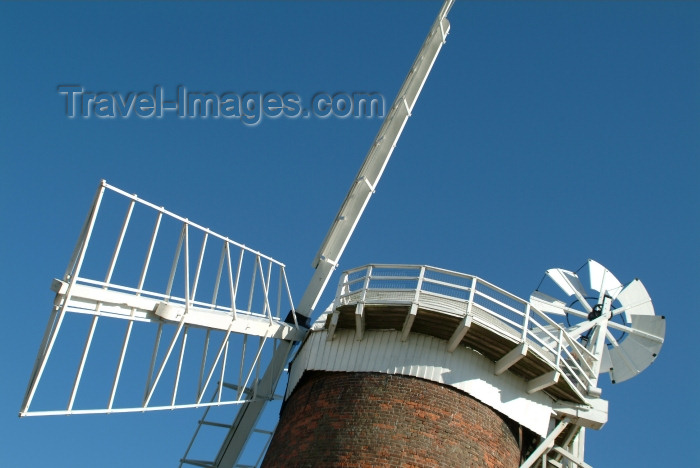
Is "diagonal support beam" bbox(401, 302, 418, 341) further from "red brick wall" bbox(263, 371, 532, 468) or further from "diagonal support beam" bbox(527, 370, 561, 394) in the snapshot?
"diagonal support beam" bbox(527, 370, 561, 394)

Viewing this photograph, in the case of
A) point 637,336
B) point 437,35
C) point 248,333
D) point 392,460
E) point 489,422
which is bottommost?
point 392,460

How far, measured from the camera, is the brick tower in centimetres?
1711

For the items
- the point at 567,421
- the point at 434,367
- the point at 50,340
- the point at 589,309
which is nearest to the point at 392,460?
the point at 434,367

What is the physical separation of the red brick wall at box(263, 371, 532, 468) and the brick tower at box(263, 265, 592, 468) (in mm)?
24

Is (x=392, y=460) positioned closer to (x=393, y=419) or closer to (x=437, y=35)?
(x=393, y=419)

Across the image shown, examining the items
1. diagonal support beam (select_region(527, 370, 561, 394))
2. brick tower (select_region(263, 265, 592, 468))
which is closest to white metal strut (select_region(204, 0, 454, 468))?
brick tower (select_region(263, 265, 592, 468))

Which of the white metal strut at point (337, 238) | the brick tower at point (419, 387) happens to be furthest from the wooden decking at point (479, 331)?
the white metal strut at point (337, 238)

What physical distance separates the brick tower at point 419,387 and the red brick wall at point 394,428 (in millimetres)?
24

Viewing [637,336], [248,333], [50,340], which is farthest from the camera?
[637,336]

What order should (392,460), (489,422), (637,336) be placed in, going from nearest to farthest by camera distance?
(392,460) < (489,422) < (637,336)

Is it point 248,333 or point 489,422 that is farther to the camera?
point 248,333

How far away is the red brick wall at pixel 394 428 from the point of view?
16859mm

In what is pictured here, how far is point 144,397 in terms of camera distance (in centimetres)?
1795

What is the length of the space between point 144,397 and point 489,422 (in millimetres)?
7935
